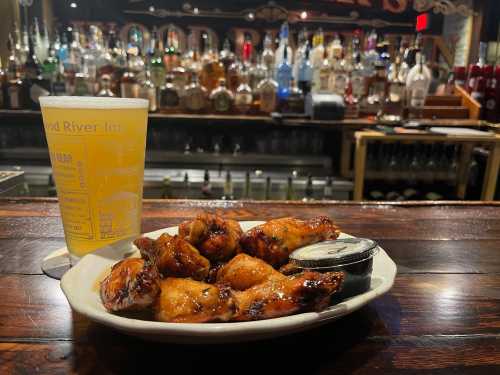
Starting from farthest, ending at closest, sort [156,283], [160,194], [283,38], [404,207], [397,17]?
[397,17], [283,38], [160,194], [404,207], [156,283]

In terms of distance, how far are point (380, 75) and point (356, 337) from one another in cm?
277

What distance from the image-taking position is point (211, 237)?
0.69 m

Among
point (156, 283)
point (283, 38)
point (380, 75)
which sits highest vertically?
point (283, 38)

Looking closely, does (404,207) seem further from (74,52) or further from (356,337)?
(74,52)

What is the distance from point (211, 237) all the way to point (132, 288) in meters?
0.21

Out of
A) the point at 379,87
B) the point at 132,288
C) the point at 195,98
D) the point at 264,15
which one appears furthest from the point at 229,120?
the point at 132,288

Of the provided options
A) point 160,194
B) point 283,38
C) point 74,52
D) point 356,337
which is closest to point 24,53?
point 74,52

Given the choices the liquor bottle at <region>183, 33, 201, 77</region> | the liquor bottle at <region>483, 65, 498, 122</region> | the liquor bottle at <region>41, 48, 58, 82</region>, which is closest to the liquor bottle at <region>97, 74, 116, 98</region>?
the liquor bottle at <region>41, 48, 58, 82</region>

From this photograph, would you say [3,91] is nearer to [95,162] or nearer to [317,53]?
[317,53]

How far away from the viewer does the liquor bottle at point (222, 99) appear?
9.48 ft

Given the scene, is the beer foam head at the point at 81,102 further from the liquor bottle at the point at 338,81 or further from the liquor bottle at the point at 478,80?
the liquor bottle at the point at 478,80

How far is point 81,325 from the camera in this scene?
0.58 metres

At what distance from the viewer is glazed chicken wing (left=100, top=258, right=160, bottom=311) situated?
1.62 ft

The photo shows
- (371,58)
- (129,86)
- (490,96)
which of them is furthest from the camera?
(371,58)
